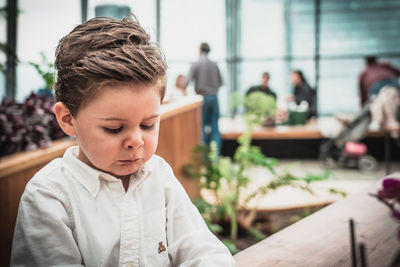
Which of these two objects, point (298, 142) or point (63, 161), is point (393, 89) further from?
point (63, 161)

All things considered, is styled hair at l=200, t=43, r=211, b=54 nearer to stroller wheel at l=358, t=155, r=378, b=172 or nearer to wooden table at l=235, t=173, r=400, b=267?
stroller wheel at l=358, t=155, r=378, b=172

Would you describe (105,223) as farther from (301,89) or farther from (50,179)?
(301,89)

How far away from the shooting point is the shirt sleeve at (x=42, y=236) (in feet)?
2.79

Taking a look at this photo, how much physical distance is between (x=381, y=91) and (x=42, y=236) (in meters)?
6.38

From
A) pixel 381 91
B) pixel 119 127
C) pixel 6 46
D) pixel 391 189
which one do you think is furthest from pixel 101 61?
pixel 381 91

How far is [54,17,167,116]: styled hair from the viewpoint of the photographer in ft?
2.84

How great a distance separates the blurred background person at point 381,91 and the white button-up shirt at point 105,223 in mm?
5729

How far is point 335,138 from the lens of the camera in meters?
6.77

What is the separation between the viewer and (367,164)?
6625 millimetres

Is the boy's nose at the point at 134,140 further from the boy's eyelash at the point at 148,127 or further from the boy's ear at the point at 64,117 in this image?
the boy's ear at the point at 64,117

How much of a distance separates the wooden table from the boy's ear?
1.46 ft

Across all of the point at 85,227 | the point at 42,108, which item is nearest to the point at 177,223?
the point at 85,227

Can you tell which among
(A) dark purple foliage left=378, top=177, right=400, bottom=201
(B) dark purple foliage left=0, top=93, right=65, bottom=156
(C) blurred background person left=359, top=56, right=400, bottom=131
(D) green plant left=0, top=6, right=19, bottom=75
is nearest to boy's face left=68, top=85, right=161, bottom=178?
(A) dark purple foliage left=378, top=177, right=400, bottom=201

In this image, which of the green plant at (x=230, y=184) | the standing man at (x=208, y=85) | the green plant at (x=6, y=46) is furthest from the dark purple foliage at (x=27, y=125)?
the standing man at (x=208, y=85)
